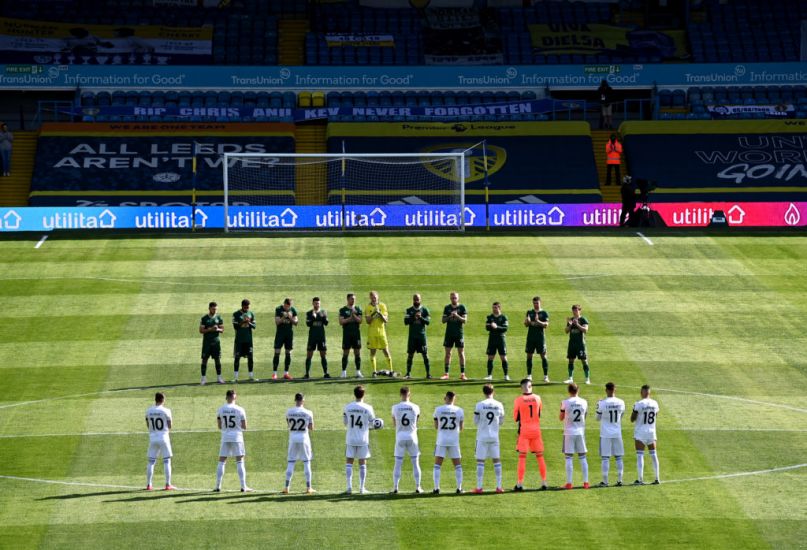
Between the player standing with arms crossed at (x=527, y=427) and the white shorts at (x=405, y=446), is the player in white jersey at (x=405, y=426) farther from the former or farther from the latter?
the player standing with arms crossed at (x=527, y=427)

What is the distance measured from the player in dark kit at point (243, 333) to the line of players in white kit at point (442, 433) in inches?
258

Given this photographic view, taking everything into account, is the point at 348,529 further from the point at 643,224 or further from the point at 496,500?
the point at 643,224

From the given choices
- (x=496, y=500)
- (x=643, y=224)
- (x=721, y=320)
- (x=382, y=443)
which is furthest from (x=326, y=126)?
(x=496, y=500)

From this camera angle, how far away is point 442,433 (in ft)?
74.6

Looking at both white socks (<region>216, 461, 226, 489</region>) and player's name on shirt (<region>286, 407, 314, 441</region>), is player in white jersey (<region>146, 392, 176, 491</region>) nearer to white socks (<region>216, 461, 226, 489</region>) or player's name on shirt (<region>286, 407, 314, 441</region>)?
white socks (<region>216, 461, 226, 489</region>)

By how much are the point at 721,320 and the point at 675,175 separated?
18830 mm

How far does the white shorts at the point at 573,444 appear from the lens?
23.2 metres

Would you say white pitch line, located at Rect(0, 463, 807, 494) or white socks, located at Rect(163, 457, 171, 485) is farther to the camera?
white pitch line, located at Rect(0, 463, 807, 494)

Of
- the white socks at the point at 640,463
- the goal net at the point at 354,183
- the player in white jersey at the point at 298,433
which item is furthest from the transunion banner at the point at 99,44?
the white socks at the point at 640,463

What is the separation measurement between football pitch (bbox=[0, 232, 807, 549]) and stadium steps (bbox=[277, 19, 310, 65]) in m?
18.1

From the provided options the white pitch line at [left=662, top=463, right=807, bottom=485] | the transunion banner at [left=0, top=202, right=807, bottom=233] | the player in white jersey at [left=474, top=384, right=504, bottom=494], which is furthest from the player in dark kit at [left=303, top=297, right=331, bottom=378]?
the transunion banner at [left=0, top=202, right=807, bottom=233]

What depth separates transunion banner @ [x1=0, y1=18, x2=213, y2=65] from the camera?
58.5 meters

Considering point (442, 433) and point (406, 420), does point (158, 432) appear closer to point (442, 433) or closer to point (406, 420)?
point (406, 420)

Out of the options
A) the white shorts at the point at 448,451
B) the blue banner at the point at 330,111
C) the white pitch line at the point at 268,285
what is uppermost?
the blue banner at the point at 330,111
